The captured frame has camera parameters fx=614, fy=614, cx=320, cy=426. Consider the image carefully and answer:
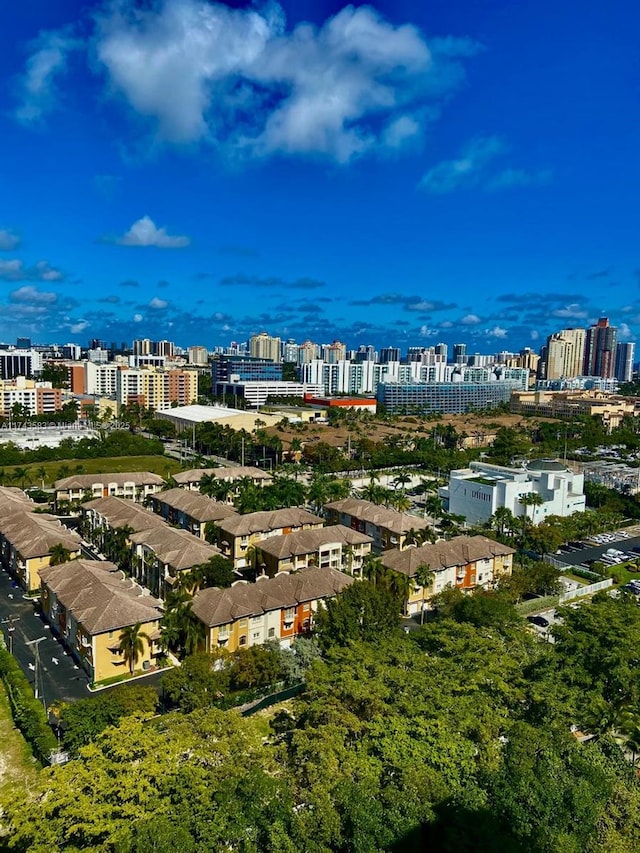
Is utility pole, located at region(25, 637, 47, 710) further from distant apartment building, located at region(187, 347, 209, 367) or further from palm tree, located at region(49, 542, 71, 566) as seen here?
distant apartment building, located at region(187, 347, 209, 367)

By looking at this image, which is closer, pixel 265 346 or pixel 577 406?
pixel 577 406

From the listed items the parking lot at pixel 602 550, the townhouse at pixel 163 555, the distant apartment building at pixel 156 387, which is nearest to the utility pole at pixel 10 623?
the townhouse at pixel 163 555

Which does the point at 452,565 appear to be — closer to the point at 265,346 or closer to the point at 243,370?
the point at 243,370

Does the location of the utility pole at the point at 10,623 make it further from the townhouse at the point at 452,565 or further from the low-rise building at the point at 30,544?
the townhouse at the point at 452,565

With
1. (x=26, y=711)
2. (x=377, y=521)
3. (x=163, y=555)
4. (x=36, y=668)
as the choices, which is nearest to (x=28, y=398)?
(x=163, y=555)

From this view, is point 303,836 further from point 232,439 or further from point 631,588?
point 232,439
